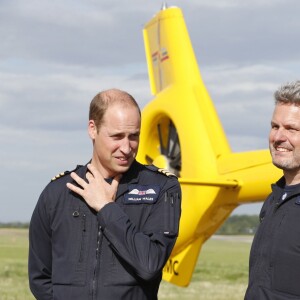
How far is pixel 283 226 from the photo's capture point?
3.68 meters

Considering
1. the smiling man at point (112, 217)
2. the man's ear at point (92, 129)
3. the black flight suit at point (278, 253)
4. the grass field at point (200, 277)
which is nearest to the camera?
the black flight suit at point (278, 253)

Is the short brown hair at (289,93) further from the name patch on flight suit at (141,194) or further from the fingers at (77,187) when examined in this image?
the fingers at (77,187)

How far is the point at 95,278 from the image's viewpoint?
12.5ft

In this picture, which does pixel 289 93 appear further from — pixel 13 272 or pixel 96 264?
pixel 13 272

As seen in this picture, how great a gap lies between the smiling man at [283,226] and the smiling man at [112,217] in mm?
392

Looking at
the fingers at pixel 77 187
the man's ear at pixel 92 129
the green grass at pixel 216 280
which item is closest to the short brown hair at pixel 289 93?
the man's ear at pixel 92 129

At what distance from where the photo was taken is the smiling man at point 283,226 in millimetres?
3627

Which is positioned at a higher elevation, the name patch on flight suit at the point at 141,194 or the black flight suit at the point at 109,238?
the name patch on flight suit at the point at 141,194

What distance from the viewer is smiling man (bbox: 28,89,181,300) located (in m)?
3.72

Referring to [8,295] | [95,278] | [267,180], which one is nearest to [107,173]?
[95,278]

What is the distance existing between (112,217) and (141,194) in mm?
206

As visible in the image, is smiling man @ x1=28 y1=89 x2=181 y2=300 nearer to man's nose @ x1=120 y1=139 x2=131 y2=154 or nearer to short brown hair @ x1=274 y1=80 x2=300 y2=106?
man's nose @ x1=120 y1=139 x2=131 y2=154

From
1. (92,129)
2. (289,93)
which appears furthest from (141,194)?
(289,93)

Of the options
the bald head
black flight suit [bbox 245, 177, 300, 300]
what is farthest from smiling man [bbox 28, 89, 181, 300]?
black flight suit [bbox 245, 177, 300, 300]
